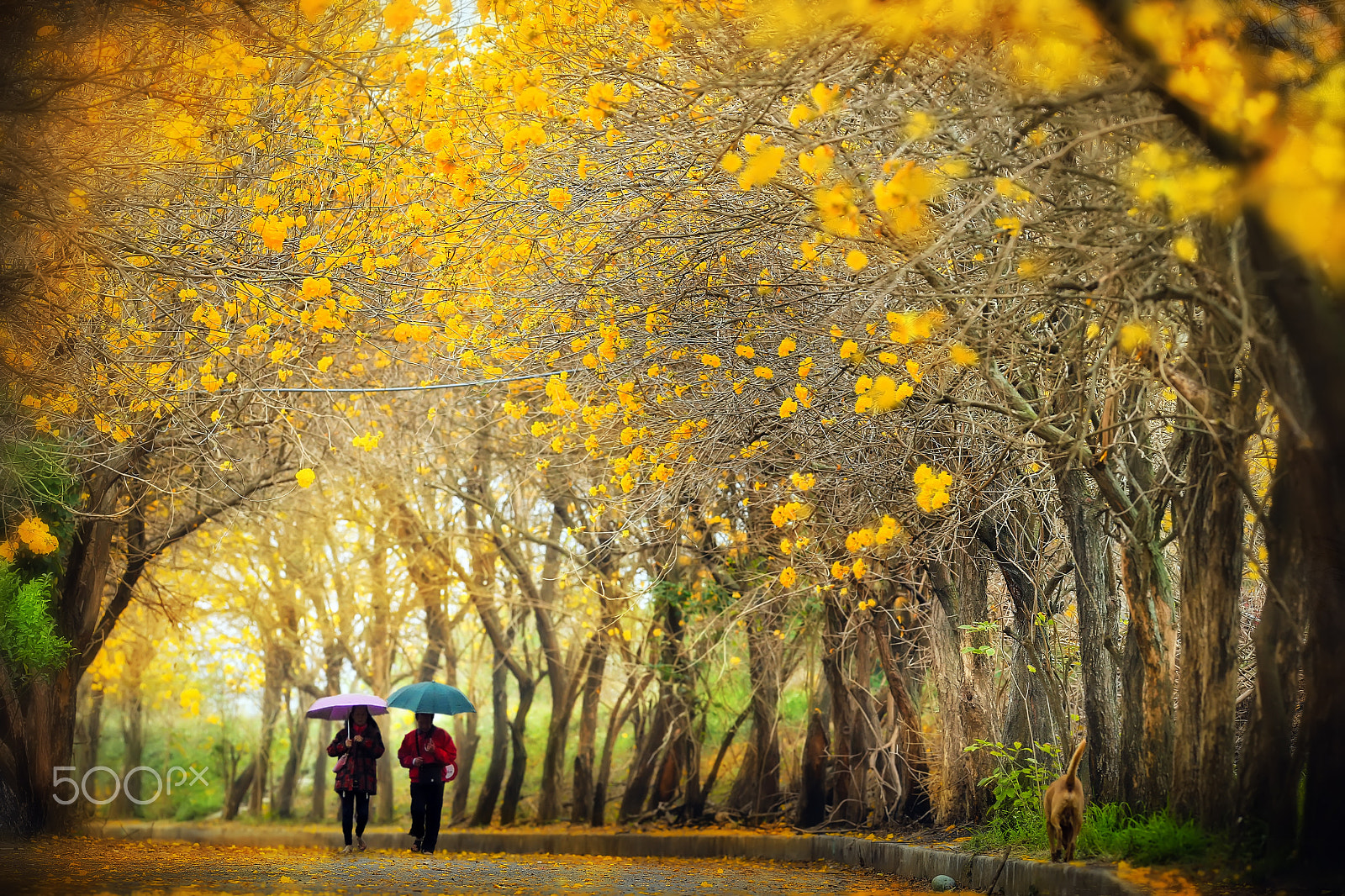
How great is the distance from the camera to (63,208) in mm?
7148

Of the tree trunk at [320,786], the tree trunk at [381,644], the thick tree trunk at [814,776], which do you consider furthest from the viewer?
the tree trunk at [320,786]

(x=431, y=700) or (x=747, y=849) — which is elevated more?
(x=431, y=700)

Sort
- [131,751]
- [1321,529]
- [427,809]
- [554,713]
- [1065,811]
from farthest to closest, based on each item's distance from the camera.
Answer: [131,751]
[554,713]
[427,809]
[1065,811]
[1321,529]

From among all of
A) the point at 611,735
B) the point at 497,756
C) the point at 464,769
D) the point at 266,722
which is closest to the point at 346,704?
the point at 611,735

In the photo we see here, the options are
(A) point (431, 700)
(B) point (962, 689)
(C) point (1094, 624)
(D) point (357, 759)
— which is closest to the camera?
(C) point (1094, 624)

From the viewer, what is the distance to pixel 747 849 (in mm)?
13961

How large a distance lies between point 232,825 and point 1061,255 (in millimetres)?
21581

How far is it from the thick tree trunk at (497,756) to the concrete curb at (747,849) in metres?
0.74

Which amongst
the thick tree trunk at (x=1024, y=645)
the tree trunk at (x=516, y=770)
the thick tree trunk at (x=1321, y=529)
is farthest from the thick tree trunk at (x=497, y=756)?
the thick tree trunk at (x=1321, y=529)

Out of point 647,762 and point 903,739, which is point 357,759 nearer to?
point 903,739

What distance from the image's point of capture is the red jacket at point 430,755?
11414mm

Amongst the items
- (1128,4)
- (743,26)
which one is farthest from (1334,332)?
(743,26)

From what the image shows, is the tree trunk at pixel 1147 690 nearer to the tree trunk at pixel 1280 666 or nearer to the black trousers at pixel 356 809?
the tree trunk at pixel 1280 666

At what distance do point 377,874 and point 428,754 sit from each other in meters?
2.17
